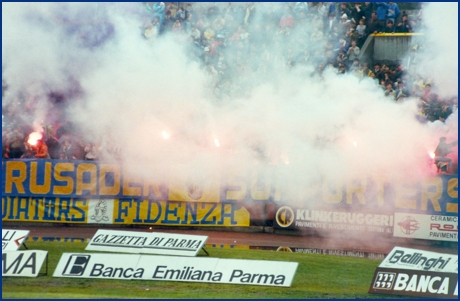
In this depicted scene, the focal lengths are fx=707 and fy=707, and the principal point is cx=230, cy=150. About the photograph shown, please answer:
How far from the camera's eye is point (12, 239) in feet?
38.2

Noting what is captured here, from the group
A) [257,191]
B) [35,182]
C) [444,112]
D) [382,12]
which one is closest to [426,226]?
[444,112]

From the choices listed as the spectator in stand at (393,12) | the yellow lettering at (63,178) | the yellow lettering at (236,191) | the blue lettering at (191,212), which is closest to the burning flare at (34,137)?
the yellow lettering at (63,178)

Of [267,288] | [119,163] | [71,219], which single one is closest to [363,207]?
[267,288]

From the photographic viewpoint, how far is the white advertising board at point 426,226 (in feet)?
39.0

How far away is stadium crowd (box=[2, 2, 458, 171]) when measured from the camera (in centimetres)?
1308

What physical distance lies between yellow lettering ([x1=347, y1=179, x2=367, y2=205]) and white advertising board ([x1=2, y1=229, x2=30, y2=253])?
5590mm

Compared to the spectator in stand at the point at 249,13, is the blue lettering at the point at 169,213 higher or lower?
lower

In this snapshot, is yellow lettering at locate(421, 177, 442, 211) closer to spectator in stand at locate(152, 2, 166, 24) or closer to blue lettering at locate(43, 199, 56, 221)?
spectator in stand at locate(152, 2, 166, 24)

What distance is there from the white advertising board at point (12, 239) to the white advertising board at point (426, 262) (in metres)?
5.87

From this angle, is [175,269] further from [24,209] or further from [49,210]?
[24,209]

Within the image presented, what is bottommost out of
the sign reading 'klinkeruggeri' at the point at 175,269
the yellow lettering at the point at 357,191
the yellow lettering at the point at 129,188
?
the sign reading 'klinkeruggeri' at the point at 175,269

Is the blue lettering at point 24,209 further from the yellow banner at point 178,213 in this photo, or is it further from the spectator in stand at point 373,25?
the spectator in stand at point 373,25

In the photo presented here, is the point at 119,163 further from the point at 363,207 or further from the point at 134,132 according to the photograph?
the point at 363,207

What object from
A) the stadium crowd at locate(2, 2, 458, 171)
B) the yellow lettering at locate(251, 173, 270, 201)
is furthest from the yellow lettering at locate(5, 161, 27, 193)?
the yellow lettering at locate(251, 173, 270, 201)
